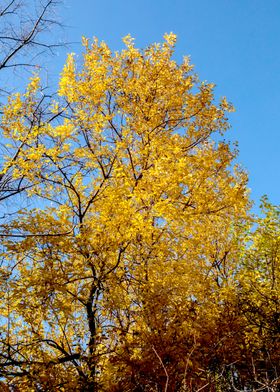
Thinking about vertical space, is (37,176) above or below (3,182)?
above

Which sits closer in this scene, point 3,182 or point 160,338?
point 3,182

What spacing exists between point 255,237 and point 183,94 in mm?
3566

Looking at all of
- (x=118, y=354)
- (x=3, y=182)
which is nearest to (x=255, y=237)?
(x=118, y=354)

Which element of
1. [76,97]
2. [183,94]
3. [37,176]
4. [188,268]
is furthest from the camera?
[183,94]

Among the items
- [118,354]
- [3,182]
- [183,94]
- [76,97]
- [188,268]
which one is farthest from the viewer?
[183,94]

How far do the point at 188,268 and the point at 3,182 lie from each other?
11.6 ft

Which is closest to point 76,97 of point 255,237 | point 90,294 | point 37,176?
point 37,176

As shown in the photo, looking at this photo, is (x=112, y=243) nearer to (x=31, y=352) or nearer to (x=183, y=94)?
(x=31, y=352)

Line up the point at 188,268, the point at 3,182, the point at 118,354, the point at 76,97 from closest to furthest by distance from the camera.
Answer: the point at 3,182
the point at 118,354
the point at 188,268
the point at 76,97

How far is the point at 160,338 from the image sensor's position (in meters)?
5.50

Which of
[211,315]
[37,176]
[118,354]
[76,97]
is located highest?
[76,97]

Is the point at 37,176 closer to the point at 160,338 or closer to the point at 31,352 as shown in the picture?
the point at 31,352

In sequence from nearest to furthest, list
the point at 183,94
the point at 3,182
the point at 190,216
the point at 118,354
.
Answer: the point at 3,182
the point at 118,354
the point at 190,216
the point at 183,94

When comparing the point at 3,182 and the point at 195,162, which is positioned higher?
the point at 195,162
